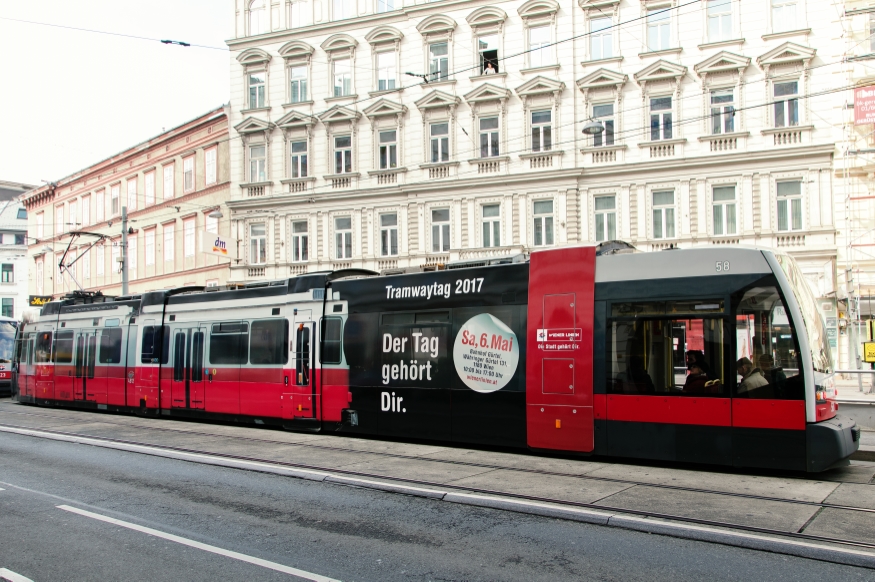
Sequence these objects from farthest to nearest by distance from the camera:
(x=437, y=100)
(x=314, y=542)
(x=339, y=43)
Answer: (x=339, y=43)
(x=437, y=100)
(x=314, y=542)

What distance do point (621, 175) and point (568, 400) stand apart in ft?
56.0

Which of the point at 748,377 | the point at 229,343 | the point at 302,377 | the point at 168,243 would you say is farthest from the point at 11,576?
the point at 168,243

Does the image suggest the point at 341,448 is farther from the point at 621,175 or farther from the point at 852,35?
the point at 852,35

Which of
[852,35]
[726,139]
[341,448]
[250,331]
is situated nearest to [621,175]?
[726,139]

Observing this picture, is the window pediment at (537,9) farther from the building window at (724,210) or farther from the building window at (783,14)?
the building window at (724,210)

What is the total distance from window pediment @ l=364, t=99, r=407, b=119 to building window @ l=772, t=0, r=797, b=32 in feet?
43.2

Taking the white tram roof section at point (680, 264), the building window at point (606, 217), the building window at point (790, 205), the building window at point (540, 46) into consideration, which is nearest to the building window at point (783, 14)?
the building window at point (790, 205)

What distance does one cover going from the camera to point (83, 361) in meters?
20.0

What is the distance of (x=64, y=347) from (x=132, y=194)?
66.8ft

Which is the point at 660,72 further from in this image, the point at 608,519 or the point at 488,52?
the point at 608,519

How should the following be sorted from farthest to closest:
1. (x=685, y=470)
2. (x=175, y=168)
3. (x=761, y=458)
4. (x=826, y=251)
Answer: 1. (x=175, y=168)
2. (x=826, y=251)
3. (x=685, y=470)
4. (x=761, y=458)

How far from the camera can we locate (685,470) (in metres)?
9.71

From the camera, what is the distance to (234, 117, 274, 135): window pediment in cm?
3144

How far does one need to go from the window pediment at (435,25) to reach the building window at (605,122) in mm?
6472
